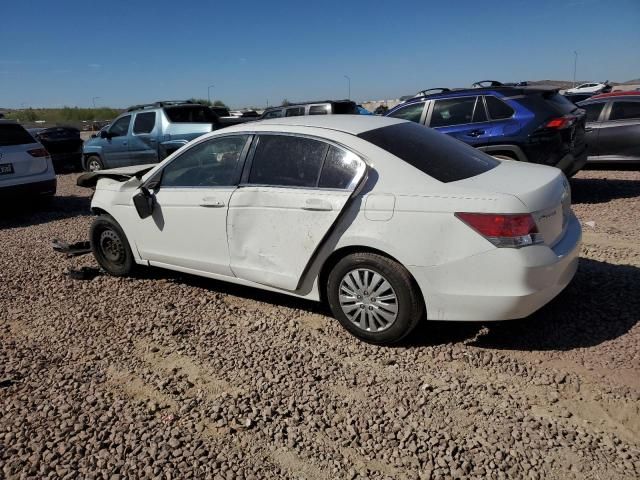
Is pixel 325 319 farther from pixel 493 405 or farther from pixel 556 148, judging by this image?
pixel 556 148

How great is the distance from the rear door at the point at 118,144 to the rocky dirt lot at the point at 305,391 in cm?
767

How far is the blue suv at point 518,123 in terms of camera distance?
7.29m

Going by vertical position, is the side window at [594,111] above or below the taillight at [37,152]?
above

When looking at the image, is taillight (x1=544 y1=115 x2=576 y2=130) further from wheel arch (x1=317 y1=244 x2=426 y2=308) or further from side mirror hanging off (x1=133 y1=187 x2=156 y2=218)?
side mirror hanging off (x1=133 y1=187 x2=156 y2=218)

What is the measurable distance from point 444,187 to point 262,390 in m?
1.77

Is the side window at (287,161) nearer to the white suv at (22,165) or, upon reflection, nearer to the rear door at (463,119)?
the rear door at (463,119)

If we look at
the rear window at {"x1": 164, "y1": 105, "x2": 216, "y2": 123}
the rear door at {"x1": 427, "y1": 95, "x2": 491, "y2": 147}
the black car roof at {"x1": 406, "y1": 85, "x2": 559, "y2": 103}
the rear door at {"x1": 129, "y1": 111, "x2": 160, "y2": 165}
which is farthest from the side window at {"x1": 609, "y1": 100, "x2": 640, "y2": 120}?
the rear door at {"x1": 129, "y1": 111, "x2": 160, "y2": 165}

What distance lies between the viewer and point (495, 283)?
315 centimetres

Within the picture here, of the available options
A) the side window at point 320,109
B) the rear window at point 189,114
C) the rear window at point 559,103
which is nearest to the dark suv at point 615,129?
the rear window at point 559,103

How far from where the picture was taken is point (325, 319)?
4215 mm

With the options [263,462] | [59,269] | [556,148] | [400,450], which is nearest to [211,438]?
[263,462]

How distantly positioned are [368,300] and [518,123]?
16.6ft

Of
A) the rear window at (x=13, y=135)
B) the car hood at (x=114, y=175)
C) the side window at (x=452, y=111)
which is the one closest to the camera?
the car hood at (x=114, y=175)

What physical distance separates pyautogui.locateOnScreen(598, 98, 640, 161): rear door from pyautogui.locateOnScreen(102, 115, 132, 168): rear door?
396 inches
